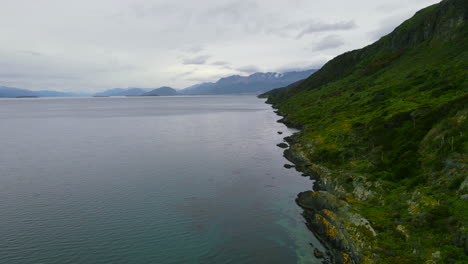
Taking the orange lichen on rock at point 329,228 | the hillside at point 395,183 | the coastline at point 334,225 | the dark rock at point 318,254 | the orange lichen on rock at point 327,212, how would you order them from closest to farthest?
the hillside at point 395,183 → the coastline at point 334,225 → the dark rock at point 318,254 → the orange lichen on rock at point 329,228 → the orange lichen on rock at point 327,212

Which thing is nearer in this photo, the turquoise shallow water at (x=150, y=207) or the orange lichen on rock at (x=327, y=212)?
the turquoise shallow water at (x=150, y=207)

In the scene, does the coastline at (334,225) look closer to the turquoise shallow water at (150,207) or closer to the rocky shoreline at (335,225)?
the rocky shoreline at (335,225)

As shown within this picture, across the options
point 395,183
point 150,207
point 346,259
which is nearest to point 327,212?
point 346,259

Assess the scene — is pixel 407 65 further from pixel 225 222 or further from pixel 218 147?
pixel 225 222

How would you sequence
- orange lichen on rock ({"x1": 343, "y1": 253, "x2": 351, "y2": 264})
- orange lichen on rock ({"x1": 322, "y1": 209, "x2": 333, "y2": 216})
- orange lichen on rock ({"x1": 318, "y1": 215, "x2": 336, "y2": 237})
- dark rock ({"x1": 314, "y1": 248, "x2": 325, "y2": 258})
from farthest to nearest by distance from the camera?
1. orange lichen on rock ({"x1": 322, "y1": 209, "x2": 333, "y2": 216})
2. orange lichen on rock ({"x1": 318, "y1": 215, "x2": 336, "y2": 237})
3. dark rock ({"x1": 314, "y1": 248, "x2": 325, "y2": 258})
4. orange lichen on rock ({"x1": 343, "y1": 253, "x2": 351, "y2": 264})

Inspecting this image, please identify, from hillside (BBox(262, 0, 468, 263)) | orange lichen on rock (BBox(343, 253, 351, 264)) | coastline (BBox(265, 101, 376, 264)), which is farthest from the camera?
Result: coastline (BBox(265, 101, 376, 264))

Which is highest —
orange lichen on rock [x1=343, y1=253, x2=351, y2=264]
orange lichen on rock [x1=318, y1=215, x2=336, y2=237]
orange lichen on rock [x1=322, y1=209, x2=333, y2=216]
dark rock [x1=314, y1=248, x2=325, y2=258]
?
orange lichen on rock [x1=322, y1=209, x2=333, y2=216]

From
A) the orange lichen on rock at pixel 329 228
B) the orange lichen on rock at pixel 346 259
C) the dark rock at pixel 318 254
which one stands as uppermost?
the orange lichen on rock at pixel 329 228

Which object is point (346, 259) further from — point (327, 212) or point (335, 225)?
point (327, 212)

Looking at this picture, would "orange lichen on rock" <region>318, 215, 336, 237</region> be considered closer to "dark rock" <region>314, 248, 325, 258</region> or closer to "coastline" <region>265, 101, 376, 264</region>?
"coastline" <region>265, 101, 376, 264</region>

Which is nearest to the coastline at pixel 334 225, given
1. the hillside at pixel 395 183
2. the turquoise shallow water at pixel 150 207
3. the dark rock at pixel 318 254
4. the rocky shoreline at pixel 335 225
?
the rocky shoreline at pixel 335 225

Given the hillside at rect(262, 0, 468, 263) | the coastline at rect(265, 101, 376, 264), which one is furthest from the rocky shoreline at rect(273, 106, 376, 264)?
the hillside at rect(262, 0, 468, 263)

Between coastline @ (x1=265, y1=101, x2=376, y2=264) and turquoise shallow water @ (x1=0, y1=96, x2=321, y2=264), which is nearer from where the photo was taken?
coastline @ (x1=265, y1=101, x2=376, y2=264)
